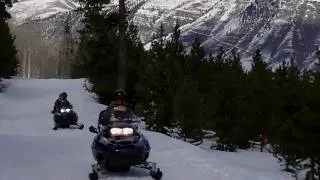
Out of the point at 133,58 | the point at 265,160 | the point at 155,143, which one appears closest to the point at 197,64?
the point at 133,58

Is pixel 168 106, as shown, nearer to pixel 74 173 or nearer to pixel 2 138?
pixel 2 138

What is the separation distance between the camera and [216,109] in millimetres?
Answer: 26312

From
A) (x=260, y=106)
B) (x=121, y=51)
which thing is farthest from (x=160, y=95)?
(x=260, y=106)

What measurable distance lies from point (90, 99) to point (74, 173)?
2757 cm

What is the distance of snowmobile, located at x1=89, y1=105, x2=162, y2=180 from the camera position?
1208cm

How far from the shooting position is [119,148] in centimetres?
1208

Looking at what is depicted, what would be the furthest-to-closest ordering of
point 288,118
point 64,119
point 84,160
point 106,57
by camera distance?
point 106,57
point 64,119
point 288,118
point 84,160

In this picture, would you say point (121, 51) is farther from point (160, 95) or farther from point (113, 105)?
point (113, 105)

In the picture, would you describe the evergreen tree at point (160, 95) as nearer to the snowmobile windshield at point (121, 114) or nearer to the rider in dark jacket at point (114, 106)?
the rider in dark jacket at point (114, 106)

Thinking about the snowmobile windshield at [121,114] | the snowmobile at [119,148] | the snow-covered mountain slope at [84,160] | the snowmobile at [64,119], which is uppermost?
the snowmobile windshield at [121,114]

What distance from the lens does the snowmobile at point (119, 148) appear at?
39.6 ft

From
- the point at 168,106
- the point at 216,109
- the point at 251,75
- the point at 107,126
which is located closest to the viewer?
the point at 107,126

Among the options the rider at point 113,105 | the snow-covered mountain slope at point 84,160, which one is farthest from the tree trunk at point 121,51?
the rider at point 113,105

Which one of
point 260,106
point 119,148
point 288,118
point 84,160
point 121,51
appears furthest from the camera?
point 121,51
